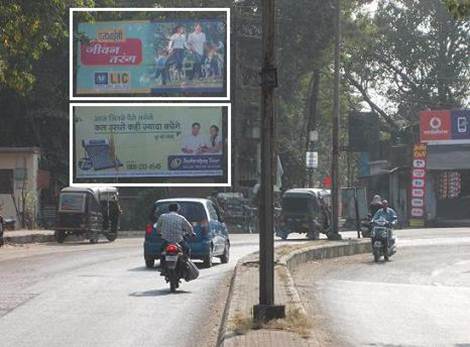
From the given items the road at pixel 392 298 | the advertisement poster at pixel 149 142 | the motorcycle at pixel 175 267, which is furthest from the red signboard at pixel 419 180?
the motorcycle at pixel 175 267

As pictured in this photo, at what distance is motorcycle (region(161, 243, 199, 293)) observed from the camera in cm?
1449

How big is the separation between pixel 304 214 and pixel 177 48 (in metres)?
10.1

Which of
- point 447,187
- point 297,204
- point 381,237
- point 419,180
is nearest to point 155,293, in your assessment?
point 381,237

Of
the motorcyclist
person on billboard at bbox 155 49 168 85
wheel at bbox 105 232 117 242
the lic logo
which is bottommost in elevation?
wheel at bbox 105 232 117 242

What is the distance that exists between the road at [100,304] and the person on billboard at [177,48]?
18333mm

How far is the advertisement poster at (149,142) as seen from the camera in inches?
1513

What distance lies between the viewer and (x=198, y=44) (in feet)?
127

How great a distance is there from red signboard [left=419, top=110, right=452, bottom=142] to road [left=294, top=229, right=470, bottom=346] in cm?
2077

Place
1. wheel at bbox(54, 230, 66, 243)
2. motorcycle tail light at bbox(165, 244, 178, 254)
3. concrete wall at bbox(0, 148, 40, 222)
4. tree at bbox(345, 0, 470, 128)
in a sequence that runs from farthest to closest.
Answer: tree at bbox(345, 0, 470, 128), concrete wall at bbox(0, 148, 40, 222), wheel at bbox(54, 230, 66, 243), motorcycle tail light at bbox(165, 244, 178, 254)

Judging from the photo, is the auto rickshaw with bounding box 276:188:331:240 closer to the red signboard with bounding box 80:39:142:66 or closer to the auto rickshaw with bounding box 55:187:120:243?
the auto rickshaw with bounding box 55:187:120:243

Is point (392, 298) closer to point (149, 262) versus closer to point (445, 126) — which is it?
point (149, 262)

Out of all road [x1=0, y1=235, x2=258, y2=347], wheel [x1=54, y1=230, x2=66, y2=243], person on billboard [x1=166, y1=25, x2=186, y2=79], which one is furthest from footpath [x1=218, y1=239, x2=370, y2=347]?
person on billboard [x1=166, y1=25, x2=186, y2=79]

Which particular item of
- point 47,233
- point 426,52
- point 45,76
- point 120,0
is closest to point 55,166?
point 45,76

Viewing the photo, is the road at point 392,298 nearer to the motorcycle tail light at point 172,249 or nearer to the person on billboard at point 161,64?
the motorcycle tail light at point 172,249
